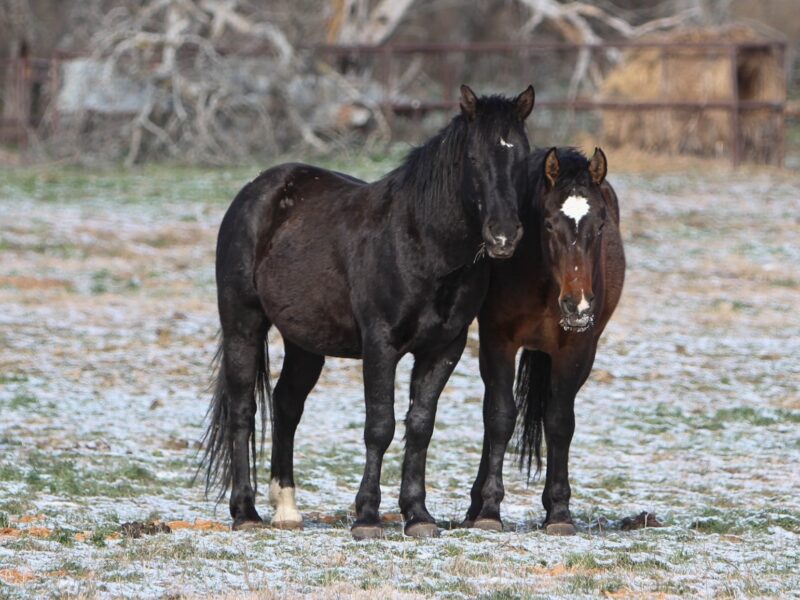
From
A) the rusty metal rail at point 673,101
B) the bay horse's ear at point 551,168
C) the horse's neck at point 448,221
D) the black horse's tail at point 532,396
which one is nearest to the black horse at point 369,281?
the horse's neck at point 448,221

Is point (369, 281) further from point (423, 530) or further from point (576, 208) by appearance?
point (423, 530)

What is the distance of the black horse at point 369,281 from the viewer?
20.1 feet

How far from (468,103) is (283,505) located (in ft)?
7.62

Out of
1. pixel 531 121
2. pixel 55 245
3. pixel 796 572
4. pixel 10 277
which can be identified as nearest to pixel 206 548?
pixel 796 572

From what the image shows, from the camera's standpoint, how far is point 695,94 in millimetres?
23062

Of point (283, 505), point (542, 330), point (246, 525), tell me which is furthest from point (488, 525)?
point (246, 525)

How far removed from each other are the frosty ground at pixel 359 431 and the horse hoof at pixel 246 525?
0.06 m

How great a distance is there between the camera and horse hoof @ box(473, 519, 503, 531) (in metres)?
6.54

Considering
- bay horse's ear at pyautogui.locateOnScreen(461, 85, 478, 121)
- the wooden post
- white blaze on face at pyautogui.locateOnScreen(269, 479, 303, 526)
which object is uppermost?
the wooden post

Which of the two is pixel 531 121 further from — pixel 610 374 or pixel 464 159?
pixel 464 159

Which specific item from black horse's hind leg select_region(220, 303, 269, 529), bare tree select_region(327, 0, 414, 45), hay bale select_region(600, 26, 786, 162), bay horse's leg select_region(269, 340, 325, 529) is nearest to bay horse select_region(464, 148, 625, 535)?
bay horse's leg select_region(269, 340, 325, 529)

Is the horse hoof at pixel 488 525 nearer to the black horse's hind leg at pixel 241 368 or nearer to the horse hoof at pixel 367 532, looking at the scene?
the horse hoof at pixel 367 532

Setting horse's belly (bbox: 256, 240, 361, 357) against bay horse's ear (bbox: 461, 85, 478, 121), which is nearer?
bay horse's ear (bbox: 461, 85, 478, 121)

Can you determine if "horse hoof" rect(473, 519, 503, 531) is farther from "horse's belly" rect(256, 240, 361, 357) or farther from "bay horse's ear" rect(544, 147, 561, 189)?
"bay horse's ear" rect(544, 147, 561, 189)
